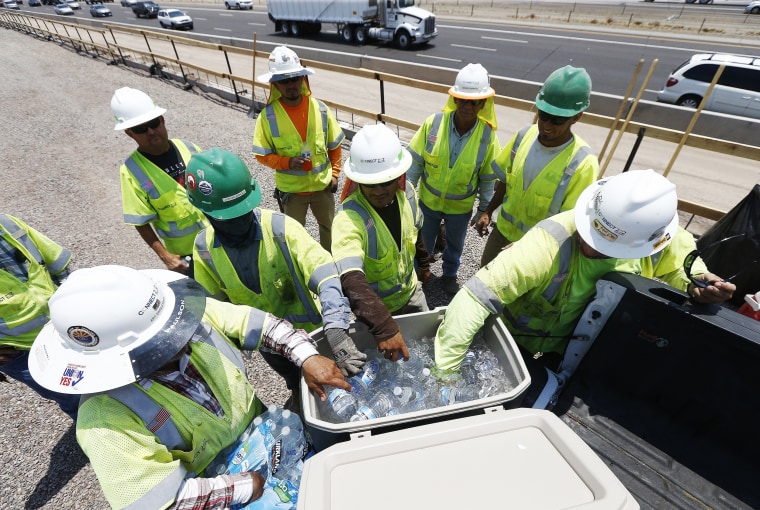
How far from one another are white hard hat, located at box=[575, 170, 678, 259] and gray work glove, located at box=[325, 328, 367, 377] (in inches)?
54.4

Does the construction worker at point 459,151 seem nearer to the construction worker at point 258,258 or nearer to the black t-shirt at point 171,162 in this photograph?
the construction worker at point 258,258

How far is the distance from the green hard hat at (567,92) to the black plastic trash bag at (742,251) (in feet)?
5.82

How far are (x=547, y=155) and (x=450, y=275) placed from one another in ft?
6.00

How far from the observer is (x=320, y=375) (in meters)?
1.73

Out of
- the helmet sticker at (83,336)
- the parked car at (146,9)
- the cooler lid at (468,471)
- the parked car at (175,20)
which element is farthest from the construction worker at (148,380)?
the parked car at (146,9)

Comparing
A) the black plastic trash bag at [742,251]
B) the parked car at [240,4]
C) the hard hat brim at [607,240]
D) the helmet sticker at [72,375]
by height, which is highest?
the hard hat brim at [607,240]

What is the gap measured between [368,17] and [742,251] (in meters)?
20.9

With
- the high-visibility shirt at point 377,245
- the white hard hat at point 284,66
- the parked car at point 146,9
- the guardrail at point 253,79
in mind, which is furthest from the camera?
the parked car at point 146,9

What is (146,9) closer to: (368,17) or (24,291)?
(368,17)

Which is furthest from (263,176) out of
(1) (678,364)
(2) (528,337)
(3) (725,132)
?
(3) (725,132)

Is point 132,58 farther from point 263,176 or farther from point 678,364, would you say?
point 678,364

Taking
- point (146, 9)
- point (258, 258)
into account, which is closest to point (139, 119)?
point (258, 258)

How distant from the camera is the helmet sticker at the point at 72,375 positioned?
125cm

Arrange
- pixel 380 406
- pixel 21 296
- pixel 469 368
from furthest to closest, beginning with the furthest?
1. pixel 21 296
2. pixel 469 368
3. pixel 380 406
